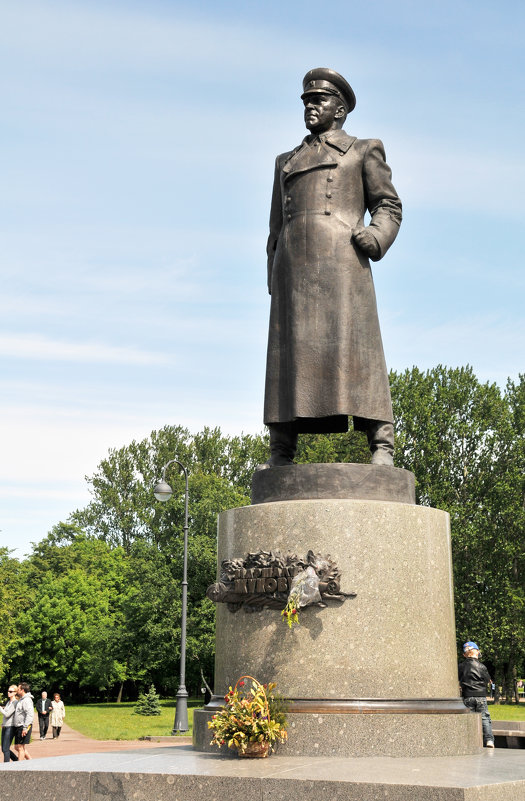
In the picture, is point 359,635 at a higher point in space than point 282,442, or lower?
lower

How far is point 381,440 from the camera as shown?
28.8 feet

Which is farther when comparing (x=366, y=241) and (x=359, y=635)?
(x=366, y=241)

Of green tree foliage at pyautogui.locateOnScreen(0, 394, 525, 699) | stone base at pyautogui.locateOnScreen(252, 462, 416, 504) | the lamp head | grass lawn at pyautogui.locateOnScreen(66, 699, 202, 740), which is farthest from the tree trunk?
stone base at pyautogui.locateOnScreen(252, 462, 416, 504)

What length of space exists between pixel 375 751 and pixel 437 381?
35.4 metres

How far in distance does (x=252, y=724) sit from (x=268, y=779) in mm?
1010

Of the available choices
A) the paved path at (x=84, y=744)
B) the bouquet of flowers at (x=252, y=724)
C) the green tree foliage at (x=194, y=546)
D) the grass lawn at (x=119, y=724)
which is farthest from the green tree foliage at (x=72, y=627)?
the bouquet of flowers at (x=252, y=724)

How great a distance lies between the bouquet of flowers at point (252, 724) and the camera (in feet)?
23.1

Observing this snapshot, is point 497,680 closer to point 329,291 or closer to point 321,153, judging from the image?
point 329,291

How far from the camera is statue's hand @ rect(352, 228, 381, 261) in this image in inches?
345

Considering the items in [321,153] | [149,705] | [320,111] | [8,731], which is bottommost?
[149,705]

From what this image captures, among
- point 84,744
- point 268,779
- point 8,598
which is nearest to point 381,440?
point 268,779

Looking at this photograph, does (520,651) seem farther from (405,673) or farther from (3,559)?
(405,673)

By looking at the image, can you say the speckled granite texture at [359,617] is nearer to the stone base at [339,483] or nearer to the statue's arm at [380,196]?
the stone base at [339,483]

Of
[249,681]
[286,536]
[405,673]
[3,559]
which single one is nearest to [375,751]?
[405,673]
